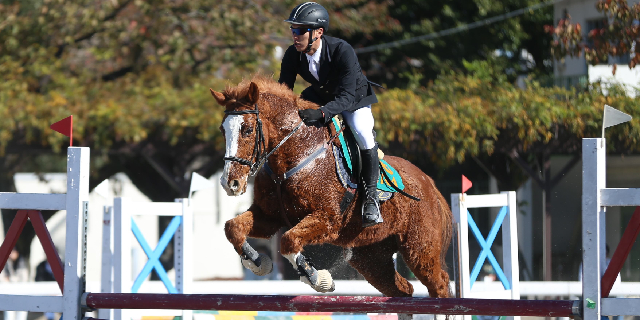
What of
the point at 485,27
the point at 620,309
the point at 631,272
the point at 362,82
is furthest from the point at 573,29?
the point at 620,309

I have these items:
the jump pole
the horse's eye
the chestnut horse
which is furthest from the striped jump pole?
the horse's eye

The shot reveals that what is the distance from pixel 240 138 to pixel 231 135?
44mm

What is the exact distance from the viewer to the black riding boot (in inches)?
149

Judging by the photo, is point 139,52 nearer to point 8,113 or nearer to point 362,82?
point 8,113

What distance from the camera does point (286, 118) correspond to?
12.3 feet

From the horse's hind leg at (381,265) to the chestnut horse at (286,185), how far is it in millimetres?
183

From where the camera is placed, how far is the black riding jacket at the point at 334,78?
374 centimetres

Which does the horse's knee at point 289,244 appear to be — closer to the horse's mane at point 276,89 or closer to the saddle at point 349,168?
the saddle at point 349,168

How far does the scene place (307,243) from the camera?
11.6 ft

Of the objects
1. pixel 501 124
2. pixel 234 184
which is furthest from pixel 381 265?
pixel 501 124

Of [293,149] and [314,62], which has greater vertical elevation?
[314,62]

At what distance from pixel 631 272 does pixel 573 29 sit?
3984mm

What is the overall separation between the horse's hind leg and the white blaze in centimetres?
130

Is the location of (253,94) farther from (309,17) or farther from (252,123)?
(309,17)
